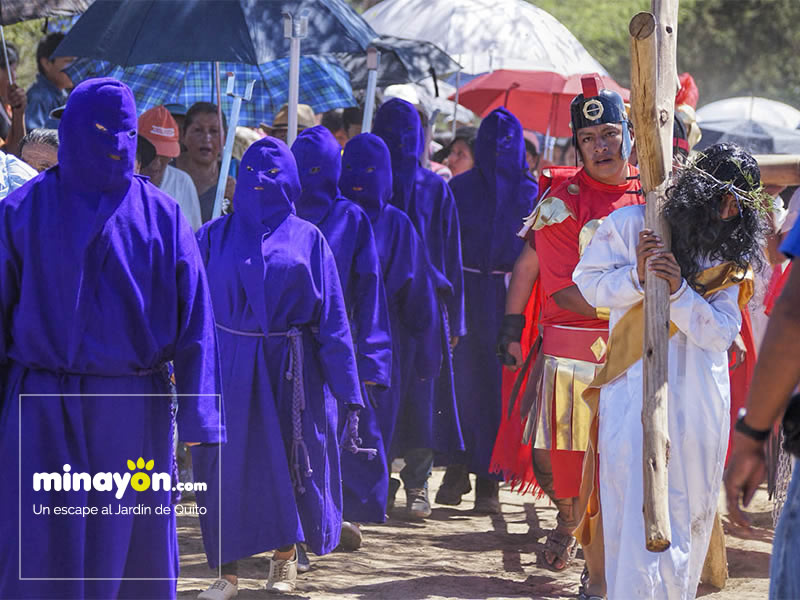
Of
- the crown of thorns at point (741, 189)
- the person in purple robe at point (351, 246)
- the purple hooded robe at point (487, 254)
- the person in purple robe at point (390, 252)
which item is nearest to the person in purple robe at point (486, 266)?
the purple hooded robe at point (487, 254)

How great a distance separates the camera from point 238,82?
34.6 feet

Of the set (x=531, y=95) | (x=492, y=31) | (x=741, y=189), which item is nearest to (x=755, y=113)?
(x=531, y=95)

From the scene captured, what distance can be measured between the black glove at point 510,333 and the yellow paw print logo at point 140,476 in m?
2.94

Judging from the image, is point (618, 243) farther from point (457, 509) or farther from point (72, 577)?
point (457, 509)

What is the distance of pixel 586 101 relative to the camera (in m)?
6.39

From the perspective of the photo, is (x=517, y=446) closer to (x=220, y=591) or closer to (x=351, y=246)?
(x=351, y=246)

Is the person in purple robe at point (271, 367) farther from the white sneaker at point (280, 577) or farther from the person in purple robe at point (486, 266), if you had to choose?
the person in purple robe at point (486, 266)

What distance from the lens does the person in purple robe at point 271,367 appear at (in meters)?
6.09

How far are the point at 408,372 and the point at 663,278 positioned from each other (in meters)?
3.53

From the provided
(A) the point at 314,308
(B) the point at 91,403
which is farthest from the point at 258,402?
(B) the point at 91,403

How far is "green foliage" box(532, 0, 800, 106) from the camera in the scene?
37.5m

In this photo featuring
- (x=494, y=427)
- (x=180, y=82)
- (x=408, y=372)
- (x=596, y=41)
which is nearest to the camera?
(x=408, y=372)

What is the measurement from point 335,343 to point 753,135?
11.0 metres

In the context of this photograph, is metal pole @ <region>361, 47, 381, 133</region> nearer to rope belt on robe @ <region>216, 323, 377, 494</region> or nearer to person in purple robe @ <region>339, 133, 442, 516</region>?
person in purple robe @ <region>339, 133, 442, 516</region>
